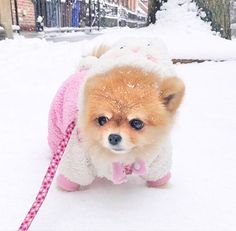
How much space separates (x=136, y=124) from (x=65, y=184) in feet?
1.55

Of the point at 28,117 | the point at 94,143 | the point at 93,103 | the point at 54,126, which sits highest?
the point at 93,103

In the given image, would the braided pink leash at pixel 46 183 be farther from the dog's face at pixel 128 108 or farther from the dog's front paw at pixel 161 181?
the dog's front paw at pixel 161 181

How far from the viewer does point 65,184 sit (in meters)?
1.45

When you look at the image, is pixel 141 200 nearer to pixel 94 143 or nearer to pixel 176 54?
pixel 94 143

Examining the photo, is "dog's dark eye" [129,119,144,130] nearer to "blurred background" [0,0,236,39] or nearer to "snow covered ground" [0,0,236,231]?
"snow covered ground" [0,0,236,231]

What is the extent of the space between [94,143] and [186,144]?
90 centimetres

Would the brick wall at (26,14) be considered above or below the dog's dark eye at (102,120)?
below

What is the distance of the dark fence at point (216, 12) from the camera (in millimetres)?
5734

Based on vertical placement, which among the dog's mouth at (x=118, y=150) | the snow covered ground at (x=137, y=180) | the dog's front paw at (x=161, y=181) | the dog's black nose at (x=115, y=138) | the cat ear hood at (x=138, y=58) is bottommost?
the snow covered ground at (x=137, y=180)

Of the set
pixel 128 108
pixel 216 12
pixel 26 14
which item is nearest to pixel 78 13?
pixel 26 14

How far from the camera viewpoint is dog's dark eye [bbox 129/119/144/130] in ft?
3.74

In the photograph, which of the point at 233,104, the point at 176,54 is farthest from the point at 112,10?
the point at 233,104

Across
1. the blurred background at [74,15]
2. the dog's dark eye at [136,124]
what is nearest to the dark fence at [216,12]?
the blurred background at [74,15]

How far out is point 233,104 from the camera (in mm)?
2803
